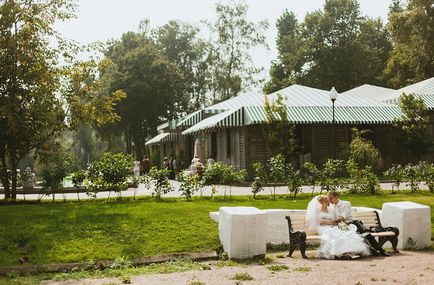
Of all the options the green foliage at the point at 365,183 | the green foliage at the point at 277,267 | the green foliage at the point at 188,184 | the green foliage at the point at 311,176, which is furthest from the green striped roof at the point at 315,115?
the green foliage at the point at 277,267

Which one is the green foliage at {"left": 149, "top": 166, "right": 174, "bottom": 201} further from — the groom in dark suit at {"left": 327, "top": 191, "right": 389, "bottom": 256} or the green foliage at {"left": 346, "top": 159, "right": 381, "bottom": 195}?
the green foliage at {"left": 346, "top": 159, "right": 381, "bottom": 195}

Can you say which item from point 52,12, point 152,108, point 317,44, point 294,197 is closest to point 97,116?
point 52,12

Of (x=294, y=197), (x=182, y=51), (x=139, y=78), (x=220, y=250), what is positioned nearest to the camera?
(x=220, y=250)

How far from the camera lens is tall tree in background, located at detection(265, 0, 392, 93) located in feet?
187

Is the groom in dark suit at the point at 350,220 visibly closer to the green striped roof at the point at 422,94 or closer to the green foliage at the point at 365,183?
the green foliage at the point at 365,183

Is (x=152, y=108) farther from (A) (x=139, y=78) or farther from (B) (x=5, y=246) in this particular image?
(B) (x=5, y=246)

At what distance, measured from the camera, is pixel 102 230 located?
38.6 ft

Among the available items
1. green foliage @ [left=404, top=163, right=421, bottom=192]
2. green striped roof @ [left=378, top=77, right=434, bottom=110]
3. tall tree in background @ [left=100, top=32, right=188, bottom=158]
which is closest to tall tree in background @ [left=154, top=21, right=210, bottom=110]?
tall tree in background @ [left=100, top=32, right=188, bottom=158]

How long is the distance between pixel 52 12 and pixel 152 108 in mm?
39951

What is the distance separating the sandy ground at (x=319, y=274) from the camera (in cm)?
850

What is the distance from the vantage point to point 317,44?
193 ft

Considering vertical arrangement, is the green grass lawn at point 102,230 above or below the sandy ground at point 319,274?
above

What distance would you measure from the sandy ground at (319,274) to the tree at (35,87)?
8727 millimetres

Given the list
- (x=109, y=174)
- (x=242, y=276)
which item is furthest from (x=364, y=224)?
(x=109, y=174)
